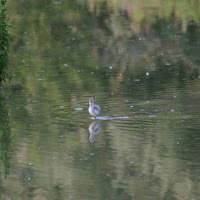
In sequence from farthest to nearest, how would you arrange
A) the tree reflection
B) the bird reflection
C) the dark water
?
1. the bird reflection
2. the tree reflection
3. the dark water

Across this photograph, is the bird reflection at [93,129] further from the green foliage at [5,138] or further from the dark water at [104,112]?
the green foliage at [5,138]

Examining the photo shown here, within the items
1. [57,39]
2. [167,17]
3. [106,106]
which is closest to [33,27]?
[57,39]

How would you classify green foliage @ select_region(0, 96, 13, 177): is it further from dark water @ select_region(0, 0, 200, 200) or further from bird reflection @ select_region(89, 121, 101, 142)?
bird reflection @ select_region(89, 121, 101, 142)

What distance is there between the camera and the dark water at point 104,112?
9531mm

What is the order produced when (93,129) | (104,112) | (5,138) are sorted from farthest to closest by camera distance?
1. (104,112)
2. (93,129)
3. (5,138)

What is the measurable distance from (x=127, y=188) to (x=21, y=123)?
4385 millimetres

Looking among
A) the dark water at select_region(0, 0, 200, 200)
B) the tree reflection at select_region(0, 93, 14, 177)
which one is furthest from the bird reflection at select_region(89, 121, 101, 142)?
the tree reflection at select_region(0, 93, 14, 177)

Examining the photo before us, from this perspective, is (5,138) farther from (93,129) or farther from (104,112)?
(104,112)

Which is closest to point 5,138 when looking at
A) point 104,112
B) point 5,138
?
point 5,138

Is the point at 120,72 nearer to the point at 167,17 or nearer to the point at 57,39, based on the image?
the point at 57,39

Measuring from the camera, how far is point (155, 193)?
8.89 metres

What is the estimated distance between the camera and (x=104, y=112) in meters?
13.7

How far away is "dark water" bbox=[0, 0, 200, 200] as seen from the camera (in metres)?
9.53

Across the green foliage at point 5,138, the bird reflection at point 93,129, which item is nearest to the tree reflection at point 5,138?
the green foliage at point 5,138
